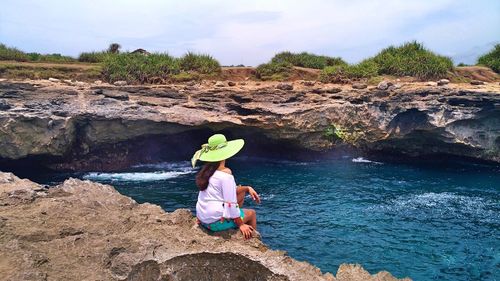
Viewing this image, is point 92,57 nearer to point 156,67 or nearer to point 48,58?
point 48,58

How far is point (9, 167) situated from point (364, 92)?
1932 cm

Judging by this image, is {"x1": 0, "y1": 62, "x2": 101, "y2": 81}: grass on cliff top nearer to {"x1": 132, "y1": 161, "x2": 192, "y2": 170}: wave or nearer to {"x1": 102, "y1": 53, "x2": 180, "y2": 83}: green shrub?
{"x1": 102, "y1": 53, "x2": 180, "y2": 83}: green shrub

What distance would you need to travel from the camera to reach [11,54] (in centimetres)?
2867

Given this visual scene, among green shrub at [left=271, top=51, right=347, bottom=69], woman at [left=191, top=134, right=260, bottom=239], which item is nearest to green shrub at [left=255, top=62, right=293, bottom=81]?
green shrub at [left=271, top=51, right=347, bottom=69]

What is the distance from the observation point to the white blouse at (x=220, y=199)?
262 inches

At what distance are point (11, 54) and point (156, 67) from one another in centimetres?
983

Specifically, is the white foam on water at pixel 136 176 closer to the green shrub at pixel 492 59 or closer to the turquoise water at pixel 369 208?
the turquoise water at pixel 369 208

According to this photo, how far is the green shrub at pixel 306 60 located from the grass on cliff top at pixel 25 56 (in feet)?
51.3

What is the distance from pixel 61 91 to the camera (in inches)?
846

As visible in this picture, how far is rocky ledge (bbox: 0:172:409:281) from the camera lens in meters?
5.56

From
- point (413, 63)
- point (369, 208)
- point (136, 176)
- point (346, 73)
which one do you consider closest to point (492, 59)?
point (413, 63)

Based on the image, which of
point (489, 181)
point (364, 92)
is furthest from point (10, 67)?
point (489, 181)

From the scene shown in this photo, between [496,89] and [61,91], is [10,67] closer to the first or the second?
[61,91]

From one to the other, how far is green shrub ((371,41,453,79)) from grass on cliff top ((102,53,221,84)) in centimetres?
1147
